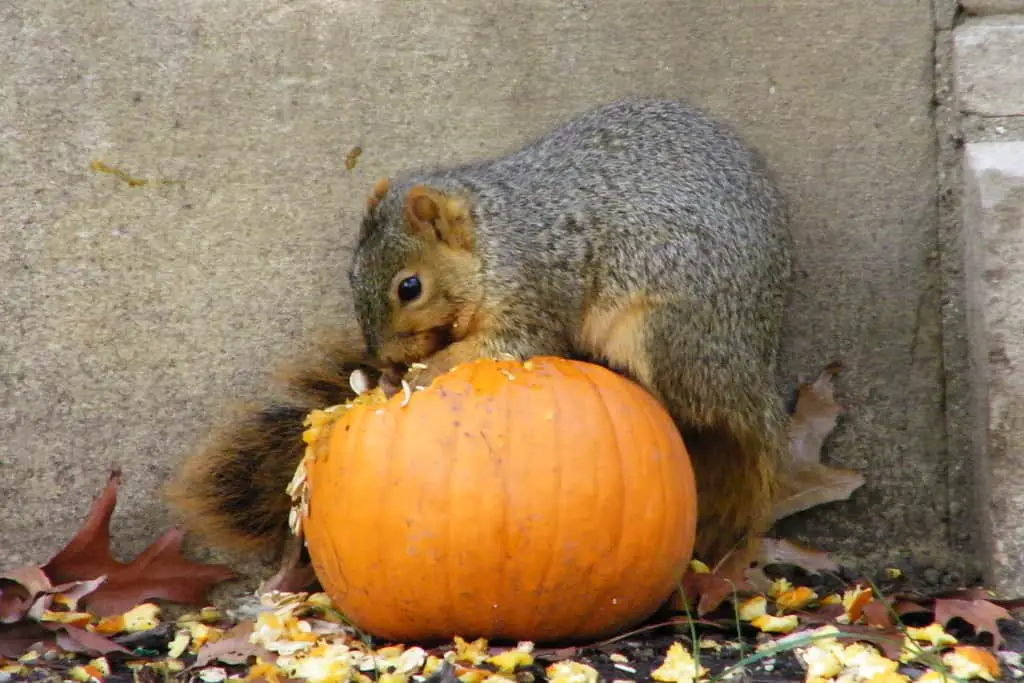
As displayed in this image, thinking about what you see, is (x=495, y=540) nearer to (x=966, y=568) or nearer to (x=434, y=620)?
(x=434, y=620)

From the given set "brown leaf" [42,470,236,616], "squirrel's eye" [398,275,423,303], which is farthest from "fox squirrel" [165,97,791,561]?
"brown leaf" [42,470,236,616]

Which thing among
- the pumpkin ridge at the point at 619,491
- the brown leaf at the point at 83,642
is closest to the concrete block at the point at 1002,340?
the pumpkin ridge at the point at 619,491

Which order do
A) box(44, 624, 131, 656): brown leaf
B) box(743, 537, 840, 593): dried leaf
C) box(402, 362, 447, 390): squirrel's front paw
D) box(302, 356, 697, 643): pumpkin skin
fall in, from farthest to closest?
box(743, 537, 840, 593): dried leaf < box(402, 362, 447, 390): squirrel's front paw < box(44, 624, 131, 656): brown leaf < box(302, 356, 697, 643): pumpkin skin

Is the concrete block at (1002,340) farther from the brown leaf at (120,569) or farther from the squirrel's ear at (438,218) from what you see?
the brown leaf at (120,569)

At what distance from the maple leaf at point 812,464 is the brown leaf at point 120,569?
1.26 meters

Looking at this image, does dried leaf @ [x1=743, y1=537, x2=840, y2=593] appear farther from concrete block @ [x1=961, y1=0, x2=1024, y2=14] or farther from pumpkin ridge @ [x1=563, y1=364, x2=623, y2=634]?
concrete block @ [x1=961, y1=0, x2=1024, y2=14]

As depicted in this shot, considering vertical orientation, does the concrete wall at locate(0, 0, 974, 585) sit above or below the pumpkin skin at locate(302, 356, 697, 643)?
above

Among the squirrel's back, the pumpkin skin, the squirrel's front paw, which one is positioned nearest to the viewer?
the pumpkin skin

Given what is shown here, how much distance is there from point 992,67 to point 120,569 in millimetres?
2131

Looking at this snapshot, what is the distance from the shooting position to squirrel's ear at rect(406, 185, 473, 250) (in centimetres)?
276

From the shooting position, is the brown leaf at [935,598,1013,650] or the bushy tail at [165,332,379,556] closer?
the brown leaf at [935,598,1013,650]

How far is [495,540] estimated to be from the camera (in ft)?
8.16

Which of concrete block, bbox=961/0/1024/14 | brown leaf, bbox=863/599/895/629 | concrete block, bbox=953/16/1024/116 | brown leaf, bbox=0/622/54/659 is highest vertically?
concrete block, bbox=961/0/1024/14

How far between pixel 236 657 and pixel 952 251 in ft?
5.70
